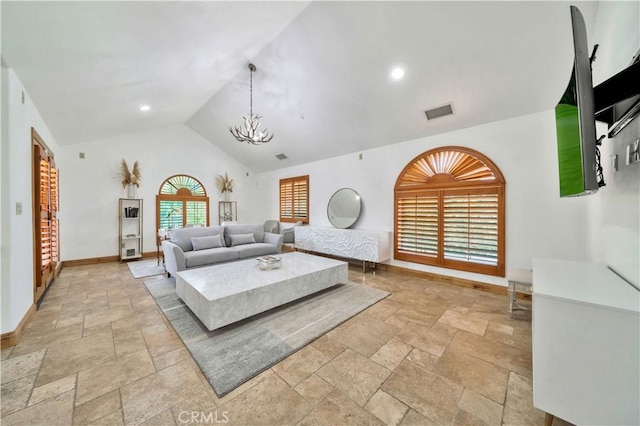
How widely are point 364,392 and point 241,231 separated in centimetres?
398

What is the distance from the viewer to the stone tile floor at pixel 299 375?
139 centimetres

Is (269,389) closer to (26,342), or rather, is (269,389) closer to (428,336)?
(428,336)

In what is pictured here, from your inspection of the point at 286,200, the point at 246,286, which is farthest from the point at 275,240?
the point at 246,286

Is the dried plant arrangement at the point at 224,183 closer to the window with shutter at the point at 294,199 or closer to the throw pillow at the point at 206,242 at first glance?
the window with shutter at the point at 294,199

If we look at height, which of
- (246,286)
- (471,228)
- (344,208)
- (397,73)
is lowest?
(246,286)

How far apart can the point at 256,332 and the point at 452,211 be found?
10.8ft

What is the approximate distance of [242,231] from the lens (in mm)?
4949

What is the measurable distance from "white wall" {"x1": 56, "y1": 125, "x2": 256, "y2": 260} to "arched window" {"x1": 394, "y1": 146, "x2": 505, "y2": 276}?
5.61m

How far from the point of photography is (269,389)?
1.58m

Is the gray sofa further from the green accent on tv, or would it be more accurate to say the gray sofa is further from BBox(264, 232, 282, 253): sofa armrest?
the green accent on tv

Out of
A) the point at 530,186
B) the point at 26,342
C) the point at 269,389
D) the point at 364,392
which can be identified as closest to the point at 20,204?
the point at 26,342

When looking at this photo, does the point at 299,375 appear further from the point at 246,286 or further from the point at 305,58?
the point at 305,58

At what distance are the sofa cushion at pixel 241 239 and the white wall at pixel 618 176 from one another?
4.80 meters

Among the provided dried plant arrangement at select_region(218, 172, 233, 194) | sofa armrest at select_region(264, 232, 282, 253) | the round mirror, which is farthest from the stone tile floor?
dried plant arrangement at select_region(218, 172, 233, 194)
